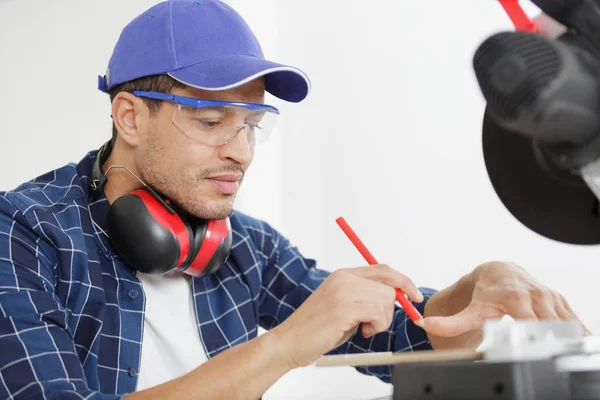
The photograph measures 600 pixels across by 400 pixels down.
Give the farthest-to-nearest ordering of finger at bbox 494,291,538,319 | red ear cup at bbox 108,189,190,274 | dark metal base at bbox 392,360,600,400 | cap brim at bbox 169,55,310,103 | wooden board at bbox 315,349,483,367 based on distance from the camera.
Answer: cap brim at bbox 169,55,310,103
red ear cup at bbox 108,189,190,274
finger at bbox 494,291,538,319
wooden board at bbox 315,349,483,367
dark metal base at bbox 392,360,600,400

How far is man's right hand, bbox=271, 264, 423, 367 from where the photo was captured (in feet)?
3.38

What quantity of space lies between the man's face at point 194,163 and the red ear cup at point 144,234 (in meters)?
0.12

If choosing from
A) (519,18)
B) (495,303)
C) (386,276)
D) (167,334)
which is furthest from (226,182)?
(519,18)

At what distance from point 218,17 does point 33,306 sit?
2.43ft

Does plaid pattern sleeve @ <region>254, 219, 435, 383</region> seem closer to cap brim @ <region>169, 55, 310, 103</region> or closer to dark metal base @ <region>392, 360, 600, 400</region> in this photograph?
cap brim @ <region>169, 55, 310, 103</region>

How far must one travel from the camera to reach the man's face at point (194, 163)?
1471 millimetres

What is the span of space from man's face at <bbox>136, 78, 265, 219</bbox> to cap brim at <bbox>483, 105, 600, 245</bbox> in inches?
31.0

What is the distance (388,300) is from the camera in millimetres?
1084

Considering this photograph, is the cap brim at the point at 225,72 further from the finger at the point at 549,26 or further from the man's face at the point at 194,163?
the finger at the point at 549,26

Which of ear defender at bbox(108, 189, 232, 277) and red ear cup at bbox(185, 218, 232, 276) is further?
red ear cup at bbox(185, 218, 232, 276)

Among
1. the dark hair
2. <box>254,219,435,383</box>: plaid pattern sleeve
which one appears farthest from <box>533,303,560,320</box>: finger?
the dark hair

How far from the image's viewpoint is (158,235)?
131cm

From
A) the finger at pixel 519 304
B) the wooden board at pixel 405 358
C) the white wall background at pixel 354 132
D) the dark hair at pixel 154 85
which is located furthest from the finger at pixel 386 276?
the white wall background at pixel 354 132

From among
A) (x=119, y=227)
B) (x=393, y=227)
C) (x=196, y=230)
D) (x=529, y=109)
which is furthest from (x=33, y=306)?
(x=393, y=227)
